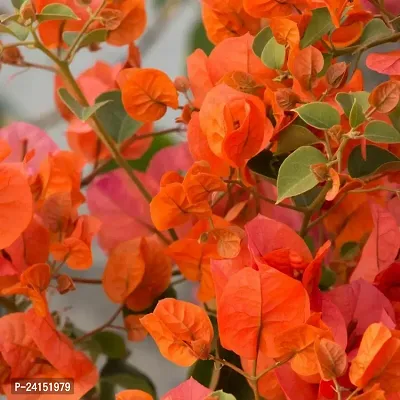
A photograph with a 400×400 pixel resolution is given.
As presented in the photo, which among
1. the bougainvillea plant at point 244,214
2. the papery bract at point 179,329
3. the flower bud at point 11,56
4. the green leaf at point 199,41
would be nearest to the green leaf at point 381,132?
the bougainvillea plant at point 244,214

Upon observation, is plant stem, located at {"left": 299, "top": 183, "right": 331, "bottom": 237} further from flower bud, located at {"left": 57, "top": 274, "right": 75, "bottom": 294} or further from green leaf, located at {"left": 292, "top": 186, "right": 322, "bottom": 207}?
flower bud, located at {"left": 57, "top": 274, "right": 75, "bottom": 294}

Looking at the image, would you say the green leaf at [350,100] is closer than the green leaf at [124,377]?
Yes

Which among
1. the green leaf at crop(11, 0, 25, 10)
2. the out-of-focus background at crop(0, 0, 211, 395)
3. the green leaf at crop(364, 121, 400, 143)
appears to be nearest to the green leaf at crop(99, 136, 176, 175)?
the out-of-focus background at crop(0, 0, 211, 395)

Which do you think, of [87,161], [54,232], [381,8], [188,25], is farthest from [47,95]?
[381,8]

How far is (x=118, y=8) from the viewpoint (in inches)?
15.4

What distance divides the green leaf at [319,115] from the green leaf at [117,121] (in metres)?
0.18

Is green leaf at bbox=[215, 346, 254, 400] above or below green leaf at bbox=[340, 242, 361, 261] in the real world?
below

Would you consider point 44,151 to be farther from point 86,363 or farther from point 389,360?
point 389,360

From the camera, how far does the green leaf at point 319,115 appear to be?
0.91 feet

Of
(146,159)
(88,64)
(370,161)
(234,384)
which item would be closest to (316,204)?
(370,161)

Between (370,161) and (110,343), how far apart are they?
25cm

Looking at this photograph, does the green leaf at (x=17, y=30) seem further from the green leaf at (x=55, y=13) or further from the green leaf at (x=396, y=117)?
the green leaf at (x=396, y=117)

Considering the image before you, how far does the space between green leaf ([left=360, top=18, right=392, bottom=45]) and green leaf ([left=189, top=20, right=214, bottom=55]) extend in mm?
275

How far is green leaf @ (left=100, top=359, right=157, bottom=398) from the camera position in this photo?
448 millimetres
